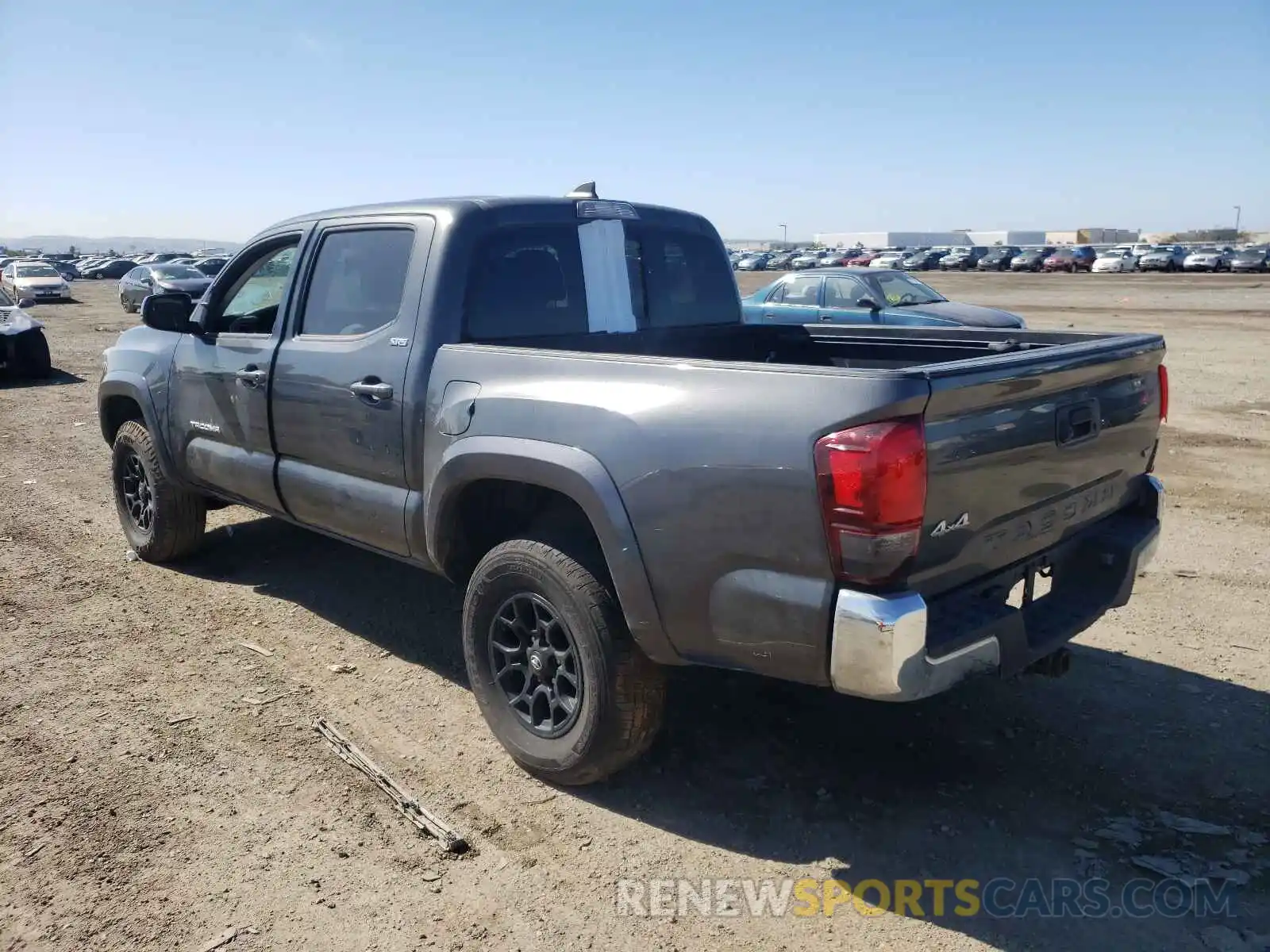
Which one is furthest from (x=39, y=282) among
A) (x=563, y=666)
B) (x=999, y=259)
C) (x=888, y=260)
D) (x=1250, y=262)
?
(x=1250, y=262)

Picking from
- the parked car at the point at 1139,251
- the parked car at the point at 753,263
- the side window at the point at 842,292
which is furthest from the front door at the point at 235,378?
the parked car at the point at 753,263

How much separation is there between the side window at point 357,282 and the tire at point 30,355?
12373mm

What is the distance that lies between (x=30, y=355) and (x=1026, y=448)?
15453 mm

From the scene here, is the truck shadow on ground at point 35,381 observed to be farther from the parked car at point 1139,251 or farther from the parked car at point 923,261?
the parked car at point 1139,251

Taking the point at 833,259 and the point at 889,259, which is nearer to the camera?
the point at 889,259

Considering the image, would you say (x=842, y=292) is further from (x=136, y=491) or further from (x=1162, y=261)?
(x=1162, y=261)

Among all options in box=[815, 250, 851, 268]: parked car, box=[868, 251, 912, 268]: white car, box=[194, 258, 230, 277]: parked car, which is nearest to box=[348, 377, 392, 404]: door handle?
box=[194, 258, 230, 277]: parked car

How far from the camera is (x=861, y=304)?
13.4 metres

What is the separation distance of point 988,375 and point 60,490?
7.71 metres

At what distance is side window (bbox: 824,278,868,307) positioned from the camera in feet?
→ 44.3

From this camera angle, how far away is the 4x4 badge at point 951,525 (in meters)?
2.79

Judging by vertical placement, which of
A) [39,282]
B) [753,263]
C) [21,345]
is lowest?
[21,345]

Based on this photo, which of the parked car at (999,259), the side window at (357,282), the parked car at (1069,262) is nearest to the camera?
the side window at (357,282)

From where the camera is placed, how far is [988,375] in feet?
9.34
